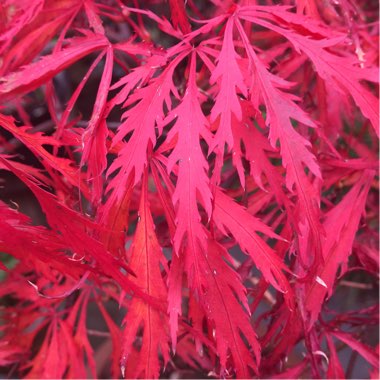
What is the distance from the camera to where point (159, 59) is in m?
0.48

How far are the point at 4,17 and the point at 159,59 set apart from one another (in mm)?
193

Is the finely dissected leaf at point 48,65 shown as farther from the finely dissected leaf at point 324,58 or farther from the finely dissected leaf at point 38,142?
the finely dissected leaf at point 324,58

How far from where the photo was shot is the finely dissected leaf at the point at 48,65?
18.7 inches

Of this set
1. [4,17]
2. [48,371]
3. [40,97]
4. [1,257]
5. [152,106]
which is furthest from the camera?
[40,97]

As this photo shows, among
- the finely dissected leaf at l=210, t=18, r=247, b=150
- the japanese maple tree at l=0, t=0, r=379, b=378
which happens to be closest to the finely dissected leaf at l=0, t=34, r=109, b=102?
the japanese maple tree at l=0, t=0, r=379, b=378

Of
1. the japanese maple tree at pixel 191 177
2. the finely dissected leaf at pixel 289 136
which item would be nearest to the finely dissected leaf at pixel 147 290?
the japanese maple tree at pixel 191 177

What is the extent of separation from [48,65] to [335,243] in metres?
0.35

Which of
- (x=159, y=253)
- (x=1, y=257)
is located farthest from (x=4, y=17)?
(x=1, y=257)

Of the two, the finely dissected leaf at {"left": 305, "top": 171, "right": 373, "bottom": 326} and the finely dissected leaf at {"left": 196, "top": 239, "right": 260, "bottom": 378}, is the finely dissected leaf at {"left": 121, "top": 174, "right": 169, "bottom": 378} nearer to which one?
the finely dissected leaf at {"left": 196, "top": 239, "right": 260, "bottom": 378}

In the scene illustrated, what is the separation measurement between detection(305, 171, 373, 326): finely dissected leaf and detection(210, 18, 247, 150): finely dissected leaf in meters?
0.21

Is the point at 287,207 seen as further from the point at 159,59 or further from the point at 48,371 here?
the point at 48,371

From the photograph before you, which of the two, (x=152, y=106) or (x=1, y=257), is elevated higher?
(x=152, y=106)

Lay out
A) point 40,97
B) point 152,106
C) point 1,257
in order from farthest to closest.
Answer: point 40,97 → point 1,257 → point 152,106

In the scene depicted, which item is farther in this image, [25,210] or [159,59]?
[25,210]
